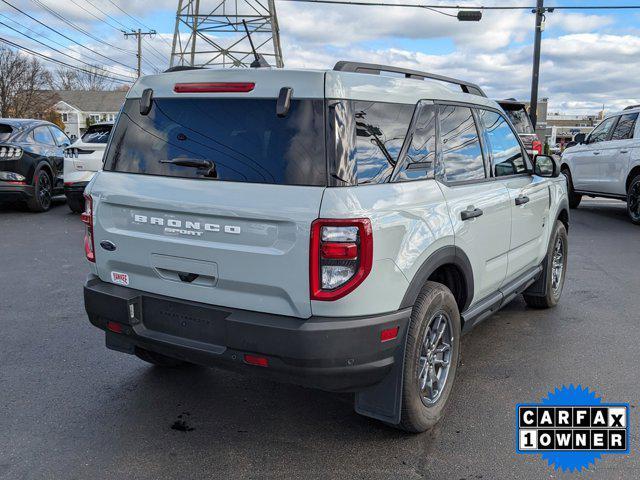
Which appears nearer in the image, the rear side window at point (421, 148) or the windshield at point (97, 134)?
the rear side window at point (421, 148)

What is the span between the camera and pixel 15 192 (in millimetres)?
10789

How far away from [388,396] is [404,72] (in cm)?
188

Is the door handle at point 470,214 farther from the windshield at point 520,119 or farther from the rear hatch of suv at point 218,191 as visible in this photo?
the windshield at point 520,119

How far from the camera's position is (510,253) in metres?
4.21

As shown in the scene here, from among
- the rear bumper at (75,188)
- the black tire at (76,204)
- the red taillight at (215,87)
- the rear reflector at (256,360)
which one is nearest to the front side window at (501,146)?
the red taillight at (215,87)

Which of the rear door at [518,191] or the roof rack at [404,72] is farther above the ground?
the roof rack at [404,72]

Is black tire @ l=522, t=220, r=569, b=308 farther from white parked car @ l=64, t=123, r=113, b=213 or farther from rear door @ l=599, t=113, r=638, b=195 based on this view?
white parked car @ l=64, t=123, r=113, b=213

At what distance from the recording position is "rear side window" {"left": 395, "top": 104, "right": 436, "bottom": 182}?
3055mm

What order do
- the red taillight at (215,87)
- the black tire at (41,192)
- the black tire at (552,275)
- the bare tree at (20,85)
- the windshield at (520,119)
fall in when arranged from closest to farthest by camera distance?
the red taillight at (215,87) < the black tire at (552,275) < the black tire at (41,192) < the windshield at (520,119) < the bare tree at (20,85)

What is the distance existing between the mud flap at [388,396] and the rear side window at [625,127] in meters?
9.68

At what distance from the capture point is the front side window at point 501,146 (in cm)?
412

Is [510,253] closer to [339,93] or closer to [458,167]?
[458,167]

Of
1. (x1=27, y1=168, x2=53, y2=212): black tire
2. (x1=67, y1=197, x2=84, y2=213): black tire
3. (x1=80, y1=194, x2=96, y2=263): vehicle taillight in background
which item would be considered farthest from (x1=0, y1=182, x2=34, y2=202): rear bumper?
(x1=80, y1=194, x2=96, y2=263): vehicle taillight in background

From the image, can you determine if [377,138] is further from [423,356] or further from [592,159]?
[592,159]
